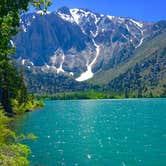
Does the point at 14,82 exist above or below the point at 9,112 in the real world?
above

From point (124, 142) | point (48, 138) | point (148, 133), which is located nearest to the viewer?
point (124, 142)

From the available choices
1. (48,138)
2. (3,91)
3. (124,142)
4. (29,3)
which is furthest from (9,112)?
(29,3)

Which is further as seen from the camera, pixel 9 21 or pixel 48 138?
pixel 48 138

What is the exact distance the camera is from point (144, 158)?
61.2m

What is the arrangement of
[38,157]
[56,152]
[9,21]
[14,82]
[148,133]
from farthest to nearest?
[14,82] → [148,133] → [56,152] → [38,157] → [9,21]

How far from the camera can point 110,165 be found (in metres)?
55.5

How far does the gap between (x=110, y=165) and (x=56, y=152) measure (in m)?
14.3

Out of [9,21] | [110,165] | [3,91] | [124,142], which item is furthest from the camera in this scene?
[3,91]

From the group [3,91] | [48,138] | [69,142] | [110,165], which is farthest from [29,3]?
[3,91]

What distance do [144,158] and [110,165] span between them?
8.04 m

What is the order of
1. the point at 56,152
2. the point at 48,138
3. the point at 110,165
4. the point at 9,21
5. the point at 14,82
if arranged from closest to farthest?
the point at 9,21
the point at 110,165
the point at 56,152
the point at 48,138
the point at 14,82

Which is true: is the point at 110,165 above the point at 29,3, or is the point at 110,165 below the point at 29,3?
below

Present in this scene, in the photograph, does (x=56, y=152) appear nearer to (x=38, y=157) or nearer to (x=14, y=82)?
(x=38, y=157)

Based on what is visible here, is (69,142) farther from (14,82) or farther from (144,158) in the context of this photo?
(14,82)
